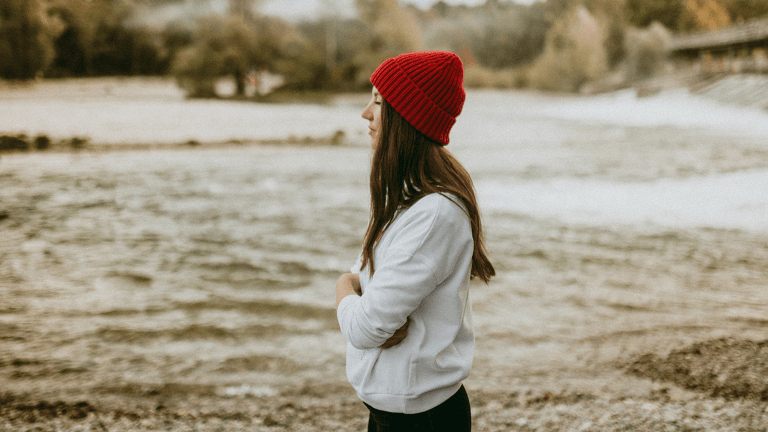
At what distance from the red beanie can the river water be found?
2.20m

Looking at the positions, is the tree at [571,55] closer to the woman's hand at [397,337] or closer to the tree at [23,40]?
the tree at [23,40]

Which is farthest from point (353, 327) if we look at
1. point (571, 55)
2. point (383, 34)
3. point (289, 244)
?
point (571, 55)

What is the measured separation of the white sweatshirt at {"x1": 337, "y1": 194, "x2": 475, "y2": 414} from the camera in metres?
0.85

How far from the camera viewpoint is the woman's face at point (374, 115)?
0.97 metres

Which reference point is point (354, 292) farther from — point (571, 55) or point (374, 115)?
point (571, 55)

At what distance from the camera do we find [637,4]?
1203 centimetres

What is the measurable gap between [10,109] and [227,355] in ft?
13.0

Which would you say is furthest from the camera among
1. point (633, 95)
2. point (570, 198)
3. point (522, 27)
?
point (633, 95)

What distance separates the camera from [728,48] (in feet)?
34.1

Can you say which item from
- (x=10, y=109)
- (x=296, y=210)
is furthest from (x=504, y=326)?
(x=10, y=109)

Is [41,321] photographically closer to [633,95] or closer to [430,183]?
[430,183]

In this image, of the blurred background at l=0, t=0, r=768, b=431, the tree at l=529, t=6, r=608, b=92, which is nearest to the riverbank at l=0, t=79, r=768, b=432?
the blurred background at l=0, t=0, r=768, b=431

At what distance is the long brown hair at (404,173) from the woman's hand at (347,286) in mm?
72

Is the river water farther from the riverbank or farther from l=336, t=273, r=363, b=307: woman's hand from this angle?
l=336, t=273, r=363, b=307: woman's hand
